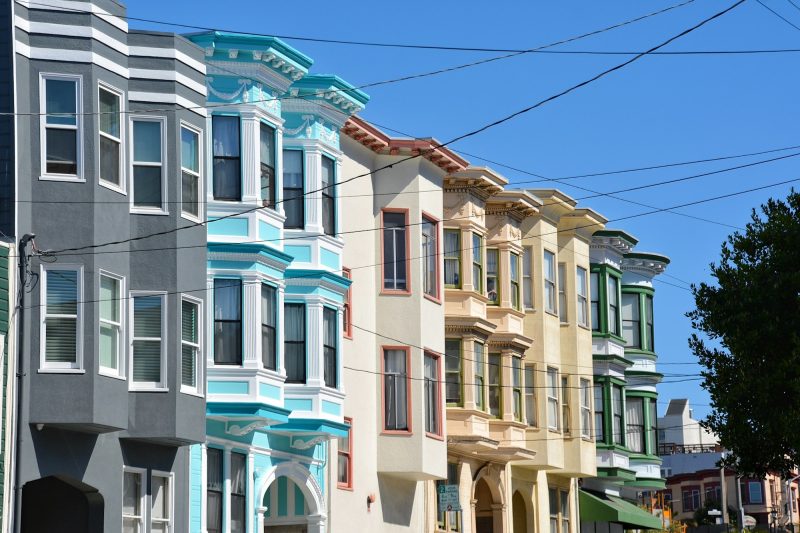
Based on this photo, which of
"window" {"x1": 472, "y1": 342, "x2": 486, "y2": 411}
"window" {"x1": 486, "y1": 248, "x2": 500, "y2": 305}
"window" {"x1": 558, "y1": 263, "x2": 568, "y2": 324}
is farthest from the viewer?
"window" {"x1": 558, "y1": 263, "x2": 568, "y2": 324}

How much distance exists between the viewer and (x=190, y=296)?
111ft

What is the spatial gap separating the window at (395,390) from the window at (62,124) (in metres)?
15.7

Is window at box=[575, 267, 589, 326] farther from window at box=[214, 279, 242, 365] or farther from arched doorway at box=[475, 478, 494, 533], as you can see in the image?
window at box=[214, 279, 242, 365]

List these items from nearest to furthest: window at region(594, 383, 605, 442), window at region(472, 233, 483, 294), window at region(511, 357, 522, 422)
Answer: window at region(472, 233, 483, 294) < window at region(511, 357, 522, 422) < window at region(594, 383, 605, 442)

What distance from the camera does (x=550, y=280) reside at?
55.9 metres

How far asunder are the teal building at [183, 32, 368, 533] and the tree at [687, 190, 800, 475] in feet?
30.0

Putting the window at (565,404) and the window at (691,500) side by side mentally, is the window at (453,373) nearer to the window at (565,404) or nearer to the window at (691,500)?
the window at (565,404)

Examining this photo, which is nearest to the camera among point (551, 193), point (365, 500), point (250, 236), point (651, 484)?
point (250, 236)

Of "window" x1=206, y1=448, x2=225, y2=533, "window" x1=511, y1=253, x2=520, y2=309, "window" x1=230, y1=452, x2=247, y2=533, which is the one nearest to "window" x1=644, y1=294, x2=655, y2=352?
"window" x1=511, y1=253, x2=520, y2=309

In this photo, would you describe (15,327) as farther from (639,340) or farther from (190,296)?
(639,340)

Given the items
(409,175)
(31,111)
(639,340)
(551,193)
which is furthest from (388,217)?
(639,340)

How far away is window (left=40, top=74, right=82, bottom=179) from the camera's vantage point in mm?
31156

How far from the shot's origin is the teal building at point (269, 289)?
36.1 metres

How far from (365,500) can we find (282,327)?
7.77 meters
